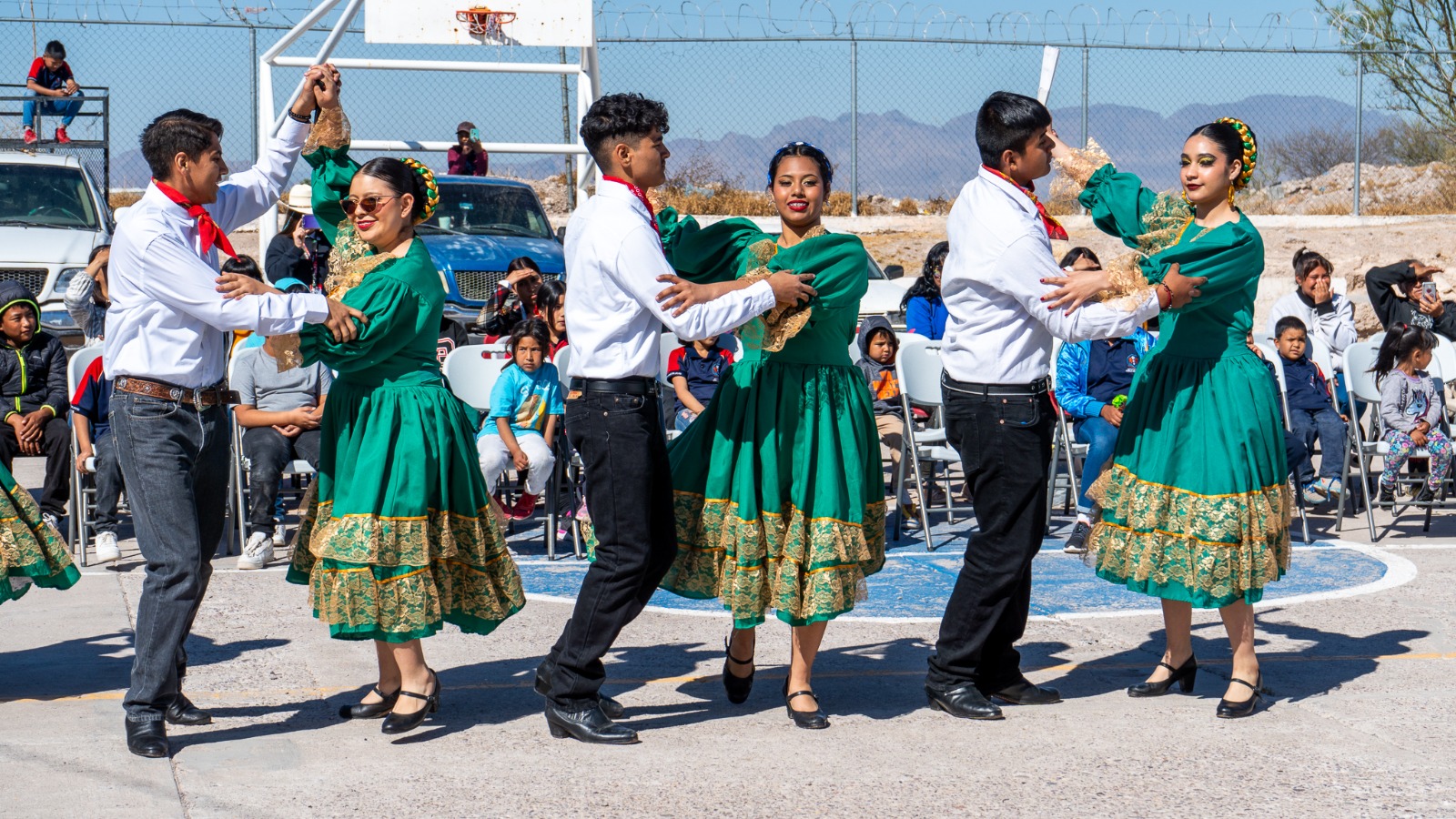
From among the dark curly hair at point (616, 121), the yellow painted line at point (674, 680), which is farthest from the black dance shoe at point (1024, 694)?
the dark curly hair at point (616, 121)

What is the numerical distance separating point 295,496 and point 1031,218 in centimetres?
639

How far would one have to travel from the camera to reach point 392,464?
4633 millimetres

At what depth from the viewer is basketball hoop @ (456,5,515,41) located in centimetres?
1513

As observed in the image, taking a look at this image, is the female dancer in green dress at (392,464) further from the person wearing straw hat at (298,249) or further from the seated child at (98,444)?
the person wearing straw hat at (298,249)

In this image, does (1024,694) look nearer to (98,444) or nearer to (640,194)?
(640,194)

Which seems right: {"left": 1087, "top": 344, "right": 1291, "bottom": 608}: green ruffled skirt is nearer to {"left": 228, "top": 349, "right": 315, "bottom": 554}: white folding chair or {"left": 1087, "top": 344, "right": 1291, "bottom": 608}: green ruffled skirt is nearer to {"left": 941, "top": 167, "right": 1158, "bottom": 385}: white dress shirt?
{"left": 941, "top": 167, "right": 1158, "bottom": 385}: white dress shirt

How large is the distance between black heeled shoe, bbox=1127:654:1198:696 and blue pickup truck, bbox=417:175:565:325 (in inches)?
329

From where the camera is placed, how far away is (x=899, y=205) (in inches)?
996

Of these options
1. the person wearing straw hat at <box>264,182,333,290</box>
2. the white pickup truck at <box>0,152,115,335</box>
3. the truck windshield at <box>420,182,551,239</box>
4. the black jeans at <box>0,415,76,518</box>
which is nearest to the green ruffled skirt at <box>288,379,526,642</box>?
the black jeans at <box>0,415,76,518</box>

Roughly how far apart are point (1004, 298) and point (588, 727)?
188 cm

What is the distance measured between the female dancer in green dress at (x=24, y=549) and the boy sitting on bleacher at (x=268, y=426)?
232 cm

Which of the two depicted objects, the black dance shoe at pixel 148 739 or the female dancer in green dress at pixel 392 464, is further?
the female dancer in green dress at pixel 392 464

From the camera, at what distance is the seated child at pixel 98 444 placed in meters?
7.91

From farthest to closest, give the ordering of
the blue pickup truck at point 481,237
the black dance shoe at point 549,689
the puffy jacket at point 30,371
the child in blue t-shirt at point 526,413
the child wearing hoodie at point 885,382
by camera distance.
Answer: the blue pickup truck at point 481,237 < the child wearing hoodie at point 885,382 < the puffy jacket at point 30,371 < the child in blue t-shirt at point 526,413 < the black dance shoe at point 549,689
